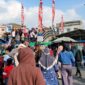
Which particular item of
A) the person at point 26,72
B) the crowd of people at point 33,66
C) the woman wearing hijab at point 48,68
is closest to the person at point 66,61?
the crowd of people at point 33,66

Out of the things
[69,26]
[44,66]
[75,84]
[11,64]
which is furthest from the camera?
[69,26]

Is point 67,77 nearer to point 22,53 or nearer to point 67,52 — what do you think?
point 67,52

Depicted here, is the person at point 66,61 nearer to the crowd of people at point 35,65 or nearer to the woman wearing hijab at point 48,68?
the crowd of people at point 35,65

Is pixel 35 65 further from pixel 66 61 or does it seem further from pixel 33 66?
pixel 66 61

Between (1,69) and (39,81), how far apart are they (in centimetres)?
791

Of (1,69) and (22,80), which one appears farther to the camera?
(1,69)

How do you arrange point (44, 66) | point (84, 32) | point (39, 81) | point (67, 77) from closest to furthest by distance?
1. point (39, 81)
2. point (44, 66)
3. point (67, 77)
4. point (84, 32)

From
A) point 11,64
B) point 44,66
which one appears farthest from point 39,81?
point 11,64

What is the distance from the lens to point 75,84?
16188 millimetres

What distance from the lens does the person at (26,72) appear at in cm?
495

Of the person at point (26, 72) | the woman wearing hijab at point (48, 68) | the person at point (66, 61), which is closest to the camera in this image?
the person at point (26, 72)

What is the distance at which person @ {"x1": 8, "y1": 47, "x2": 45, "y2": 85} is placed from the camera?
16.3 feet

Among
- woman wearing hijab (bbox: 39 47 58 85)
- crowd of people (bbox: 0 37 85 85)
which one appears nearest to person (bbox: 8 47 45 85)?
crowd of people (bbox: 0 37 85 85)

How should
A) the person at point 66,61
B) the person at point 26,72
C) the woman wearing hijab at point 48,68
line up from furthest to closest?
the person at point 66,61, the woman wearing hijab at point 48,68, the person at point 26,72
